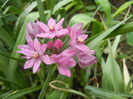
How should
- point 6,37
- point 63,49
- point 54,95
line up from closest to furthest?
point 63,49
point 54,95
point 6,37

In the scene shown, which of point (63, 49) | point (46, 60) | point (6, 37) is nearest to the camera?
point (46, 60)

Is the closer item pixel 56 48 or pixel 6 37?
pixel 56 48

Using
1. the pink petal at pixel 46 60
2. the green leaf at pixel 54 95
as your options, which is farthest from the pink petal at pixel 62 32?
the green leaf at pixel 54 95

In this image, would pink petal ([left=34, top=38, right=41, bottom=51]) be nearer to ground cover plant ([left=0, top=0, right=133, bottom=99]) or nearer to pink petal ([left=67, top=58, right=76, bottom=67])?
ground cover plant ([left=0, top=0, right=133, bottom=99])

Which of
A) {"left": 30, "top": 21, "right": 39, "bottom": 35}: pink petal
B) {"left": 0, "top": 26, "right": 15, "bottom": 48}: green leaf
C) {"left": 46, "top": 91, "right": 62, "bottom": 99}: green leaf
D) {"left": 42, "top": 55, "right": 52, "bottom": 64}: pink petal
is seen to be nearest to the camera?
{"left": 42, "top": 55, "right": 52, "bottom": 64}: pink petal

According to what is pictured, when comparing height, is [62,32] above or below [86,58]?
above

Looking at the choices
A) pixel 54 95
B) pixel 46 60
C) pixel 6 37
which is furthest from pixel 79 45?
pixel 6 37

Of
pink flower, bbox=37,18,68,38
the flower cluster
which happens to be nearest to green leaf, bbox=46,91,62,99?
the flower cluster

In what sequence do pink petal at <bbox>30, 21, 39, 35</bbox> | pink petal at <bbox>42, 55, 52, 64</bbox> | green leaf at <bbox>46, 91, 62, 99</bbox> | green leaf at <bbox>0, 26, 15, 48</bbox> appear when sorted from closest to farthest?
1. pink petal at <bbox>42, 55, 52, 64</bbox>
2. pink petal at <bbox>30, 21, 39, 35</bbox>
3. green leaf at <bbox>46, 91, 62, 99</bbox>
4. green leaf at <bbox>0, 26, 15, 48</bbox>

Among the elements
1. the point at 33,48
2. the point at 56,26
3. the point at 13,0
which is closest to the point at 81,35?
the point at 56,26

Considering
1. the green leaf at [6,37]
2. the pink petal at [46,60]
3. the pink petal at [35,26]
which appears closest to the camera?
the pink petal at [46,60]

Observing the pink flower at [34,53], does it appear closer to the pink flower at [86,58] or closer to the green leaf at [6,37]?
the pink flower at [86,58]

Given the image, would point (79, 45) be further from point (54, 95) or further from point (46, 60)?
point (54, 95)
